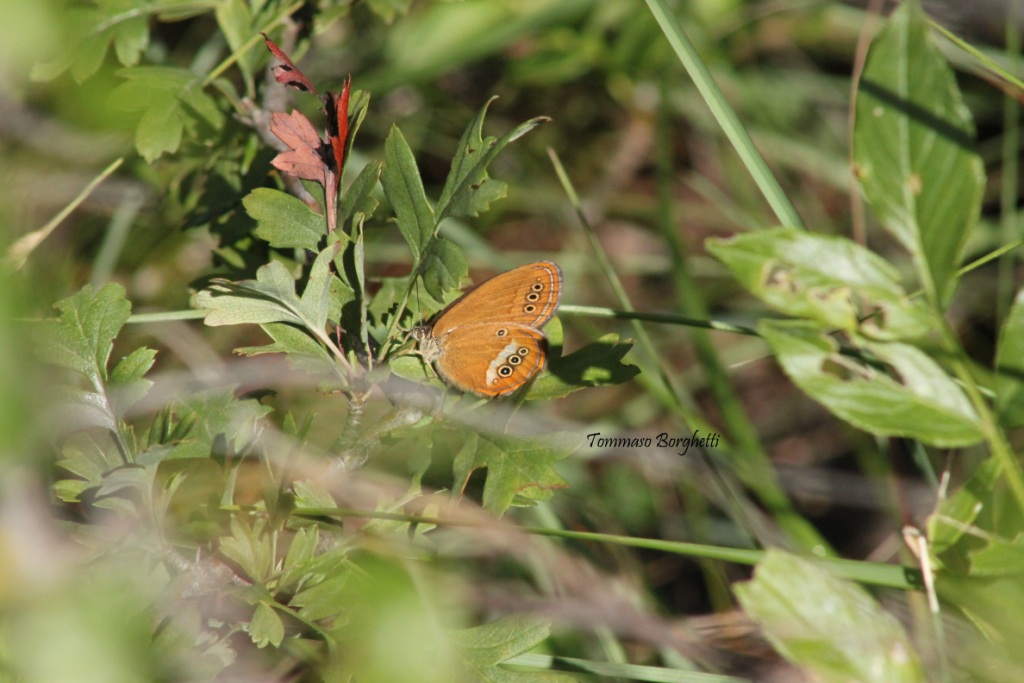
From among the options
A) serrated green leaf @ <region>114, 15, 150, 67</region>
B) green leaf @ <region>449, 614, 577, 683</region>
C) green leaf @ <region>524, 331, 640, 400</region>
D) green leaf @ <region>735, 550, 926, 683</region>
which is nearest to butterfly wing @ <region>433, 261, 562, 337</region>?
green leaf @ <region>524, 331, 640, 400</region>

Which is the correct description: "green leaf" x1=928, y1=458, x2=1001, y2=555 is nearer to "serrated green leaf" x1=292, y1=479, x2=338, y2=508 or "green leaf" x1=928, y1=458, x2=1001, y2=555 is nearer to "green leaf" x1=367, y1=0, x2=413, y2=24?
"serrated green leaf" x1=292, y1=479, x2=338, y2=508

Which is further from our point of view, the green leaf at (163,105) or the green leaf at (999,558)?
the green leaf at (163,105)

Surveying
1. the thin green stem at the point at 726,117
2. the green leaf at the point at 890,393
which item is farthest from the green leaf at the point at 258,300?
the thin green stem at the point at 726,117

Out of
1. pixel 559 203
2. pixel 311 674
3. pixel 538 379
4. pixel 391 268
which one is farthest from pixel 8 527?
pixel 559 203

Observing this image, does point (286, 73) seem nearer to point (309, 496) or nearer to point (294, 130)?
point (294, 130)

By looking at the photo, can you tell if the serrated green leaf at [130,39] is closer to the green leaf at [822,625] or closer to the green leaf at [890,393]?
the green leaf at [890,393]

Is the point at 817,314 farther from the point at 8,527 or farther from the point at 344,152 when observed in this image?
the point at 8,527
